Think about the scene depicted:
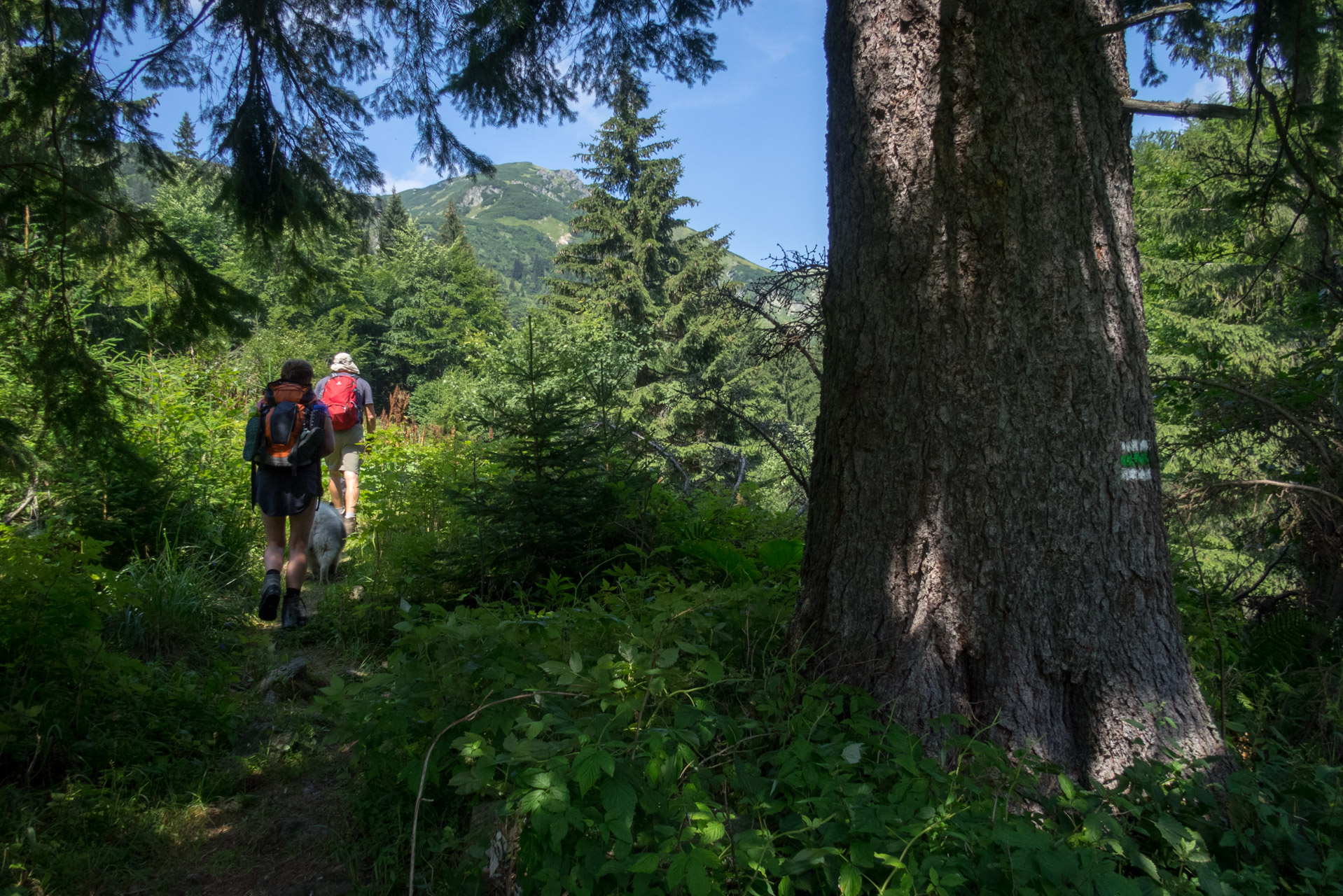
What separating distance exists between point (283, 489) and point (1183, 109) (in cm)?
496

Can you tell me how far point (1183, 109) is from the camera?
2145 mm

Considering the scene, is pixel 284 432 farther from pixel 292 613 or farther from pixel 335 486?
pixel 335 486

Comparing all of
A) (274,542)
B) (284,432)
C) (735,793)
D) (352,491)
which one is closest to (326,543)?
(274,542)

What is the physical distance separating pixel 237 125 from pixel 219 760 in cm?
327

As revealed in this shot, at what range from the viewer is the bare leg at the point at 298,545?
15.0ft

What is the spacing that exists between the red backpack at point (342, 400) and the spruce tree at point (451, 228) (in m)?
43.7

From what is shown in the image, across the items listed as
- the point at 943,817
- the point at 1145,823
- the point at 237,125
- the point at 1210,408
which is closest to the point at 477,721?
the point at 943,817

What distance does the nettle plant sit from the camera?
1.46 metres

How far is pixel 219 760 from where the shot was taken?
2.96 meters

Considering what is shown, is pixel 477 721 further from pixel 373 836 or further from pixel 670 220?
pixel 670 220

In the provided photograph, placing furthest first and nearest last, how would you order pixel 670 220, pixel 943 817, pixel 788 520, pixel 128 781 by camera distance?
pixel 670 220 → pixel 788 520 → pixel 128 781 → pixel 943 817

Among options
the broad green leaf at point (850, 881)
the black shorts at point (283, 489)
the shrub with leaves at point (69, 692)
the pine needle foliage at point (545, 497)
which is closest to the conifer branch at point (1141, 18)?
the broad green leaf at point (850, 881)

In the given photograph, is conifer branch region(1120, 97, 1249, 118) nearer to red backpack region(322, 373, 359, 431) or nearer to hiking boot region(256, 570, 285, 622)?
hiking boot region(256, 570, 285, 622)

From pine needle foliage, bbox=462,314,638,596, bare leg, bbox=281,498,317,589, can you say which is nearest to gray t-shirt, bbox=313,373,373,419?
bare leg, bbox=281,498,317,589
